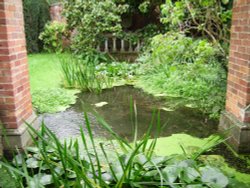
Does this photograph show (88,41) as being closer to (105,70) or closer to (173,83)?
(105,70)

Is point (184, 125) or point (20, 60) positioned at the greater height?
point (20, 60)

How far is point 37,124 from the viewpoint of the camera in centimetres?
282

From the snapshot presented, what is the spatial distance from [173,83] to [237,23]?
217cm

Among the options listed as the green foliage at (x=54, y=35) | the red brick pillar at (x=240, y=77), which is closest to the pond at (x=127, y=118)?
the red brick pillar at (x=240, y=77)

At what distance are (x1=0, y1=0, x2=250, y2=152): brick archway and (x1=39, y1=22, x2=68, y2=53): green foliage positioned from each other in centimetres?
616

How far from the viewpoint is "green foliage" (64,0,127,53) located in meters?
6.68

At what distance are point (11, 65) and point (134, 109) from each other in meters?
1.79

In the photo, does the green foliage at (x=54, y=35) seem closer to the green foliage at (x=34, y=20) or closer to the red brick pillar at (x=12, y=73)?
the green foliage at (x=34, y=20)

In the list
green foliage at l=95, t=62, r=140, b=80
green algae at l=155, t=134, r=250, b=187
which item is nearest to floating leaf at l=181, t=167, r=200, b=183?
green algae at l=155, t=134, r=250, b=187

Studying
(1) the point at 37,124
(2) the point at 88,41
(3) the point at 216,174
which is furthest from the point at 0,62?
(2) the point at 88,41

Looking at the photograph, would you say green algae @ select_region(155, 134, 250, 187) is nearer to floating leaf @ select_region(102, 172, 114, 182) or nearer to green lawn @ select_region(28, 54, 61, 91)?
floating leaf @ select_region(102, 172, 114, 182)

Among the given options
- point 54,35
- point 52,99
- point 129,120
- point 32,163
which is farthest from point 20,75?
point 54,35

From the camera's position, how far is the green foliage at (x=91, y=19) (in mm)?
6684

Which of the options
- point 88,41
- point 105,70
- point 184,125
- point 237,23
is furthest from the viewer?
point 88,41
